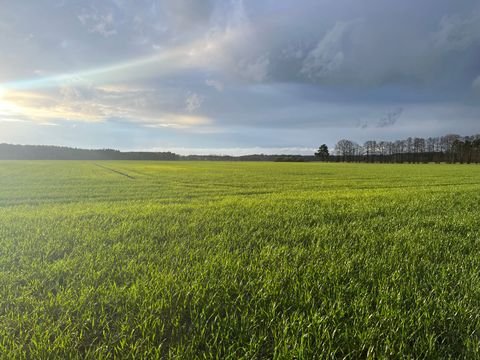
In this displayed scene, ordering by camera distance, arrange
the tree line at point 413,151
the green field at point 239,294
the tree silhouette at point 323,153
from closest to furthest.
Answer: the green field at point 239,294
the tree line at point 413,151
the tree silhouette at point 323,153

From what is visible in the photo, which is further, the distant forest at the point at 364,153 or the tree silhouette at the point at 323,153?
the tree silhouette at the point at 323,153

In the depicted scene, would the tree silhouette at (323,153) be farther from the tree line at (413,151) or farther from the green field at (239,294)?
the green field at (239,294)

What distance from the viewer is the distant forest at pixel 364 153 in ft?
469

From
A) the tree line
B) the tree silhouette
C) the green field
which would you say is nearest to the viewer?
the green field

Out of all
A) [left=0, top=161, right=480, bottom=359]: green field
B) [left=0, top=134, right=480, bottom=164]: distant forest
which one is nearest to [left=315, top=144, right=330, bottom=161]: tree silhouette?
[left=0, top=134, right=480, bottom=164]: distant forest

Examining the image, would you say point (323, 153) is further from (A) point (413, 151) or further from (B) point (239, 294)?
(B) point (239, 294)

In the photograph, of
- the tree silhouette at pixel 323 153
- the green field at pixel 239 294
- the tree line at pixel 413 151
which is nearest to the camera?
the green field at pixel 239 294

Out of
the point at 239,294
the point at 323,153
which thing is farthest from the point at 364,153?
the point at 239,294

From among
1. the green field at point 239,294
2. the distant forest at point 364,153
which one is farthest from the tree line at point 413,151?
the green field at point 239,294

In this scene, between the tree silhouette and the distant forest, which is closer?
the distant forest

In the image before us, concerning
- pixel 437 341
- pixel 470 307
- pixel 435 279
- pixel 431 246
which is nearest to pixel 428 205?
pixel 431 246

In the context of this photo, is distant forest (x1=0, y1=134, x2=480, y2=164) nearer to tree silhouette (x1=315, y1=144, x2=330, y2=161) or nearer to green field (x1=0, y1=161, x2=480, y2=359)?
tree silhouette (x1=315, y1=144, x2=330, y2=161)

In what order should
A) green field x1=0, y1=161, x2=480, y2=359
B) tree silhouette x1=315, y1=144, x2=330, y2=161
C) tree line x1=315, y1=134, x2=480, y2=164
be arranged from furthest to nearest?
tree silhouette x1=315, y1=144, x2=330, y2=161, tree line x1=315, y1=134, x2=480, y2=164, green field x1=0, y1=161, x2=480, y2=359

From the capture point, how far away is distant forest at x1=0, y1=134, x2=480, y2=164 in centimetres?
14288
